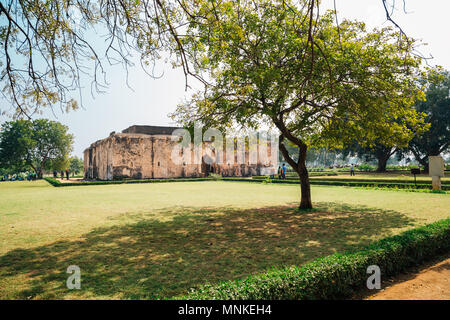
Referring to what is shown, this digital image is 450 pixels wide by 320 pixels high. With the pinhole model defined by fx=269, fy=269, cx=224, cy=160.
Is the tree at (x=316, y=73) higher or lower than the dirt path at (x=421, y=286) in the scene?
higher

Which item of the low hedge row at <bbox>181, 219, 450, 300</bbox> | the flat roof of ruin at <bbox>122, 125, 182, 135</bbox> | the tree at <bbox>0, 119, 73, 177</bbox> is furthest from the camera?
the tree at <bbox>0, 119, 73, 177</bbox>

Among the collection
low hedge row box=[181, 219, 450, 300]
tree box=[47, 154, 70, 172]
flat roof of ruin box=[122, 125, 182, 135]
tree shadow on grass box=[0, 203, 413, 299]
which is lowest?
tree shadow on grass box=[0, 203, 413, 299]

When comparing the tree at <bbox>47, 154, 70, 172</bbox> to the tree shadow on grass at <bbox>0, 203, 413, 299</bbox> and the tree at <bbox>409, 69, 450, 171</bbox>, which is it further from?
the tree at <bbox>409, 69, 450, 171</bbox>

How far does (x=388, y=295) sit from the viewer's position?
3.22 metres

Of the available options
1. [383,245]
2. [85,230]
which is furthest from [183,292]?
[85,230]

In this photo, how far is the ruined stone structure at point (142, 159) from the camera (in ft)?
98.2

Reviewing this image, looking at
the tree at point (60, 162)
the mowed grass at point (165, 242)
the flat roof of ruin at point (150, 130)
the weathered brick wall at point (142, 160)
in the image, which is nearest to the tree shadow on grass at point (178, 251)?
the mowed grass at point (165, 242)

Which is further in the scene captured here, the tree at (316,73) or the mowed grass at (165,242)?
the tree at (316,73)

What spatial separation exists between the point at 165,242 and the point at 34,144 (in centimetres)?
4955

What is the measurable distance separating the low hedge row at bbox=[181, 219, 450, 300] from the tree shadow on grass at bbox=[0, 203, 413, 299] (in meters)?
0.74

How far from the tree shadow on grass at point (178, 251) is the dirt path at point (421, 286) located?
1.05 m

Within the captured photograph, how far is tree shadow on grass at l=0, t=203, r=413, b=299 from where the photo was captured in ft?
11.1

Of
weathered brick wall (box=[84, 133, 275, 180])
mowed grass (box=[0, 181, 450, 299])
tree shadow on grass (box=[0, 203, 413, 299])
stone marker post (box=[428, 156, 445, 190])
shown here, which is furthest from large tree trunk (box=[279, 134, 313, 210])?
weathered brick wall (box=[84, 133, 275, 180])

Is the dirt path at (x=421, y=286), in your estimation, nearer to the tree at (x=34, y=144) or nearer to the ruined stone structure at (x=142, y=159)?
the ruined stone structure at (x=142, y=159)
